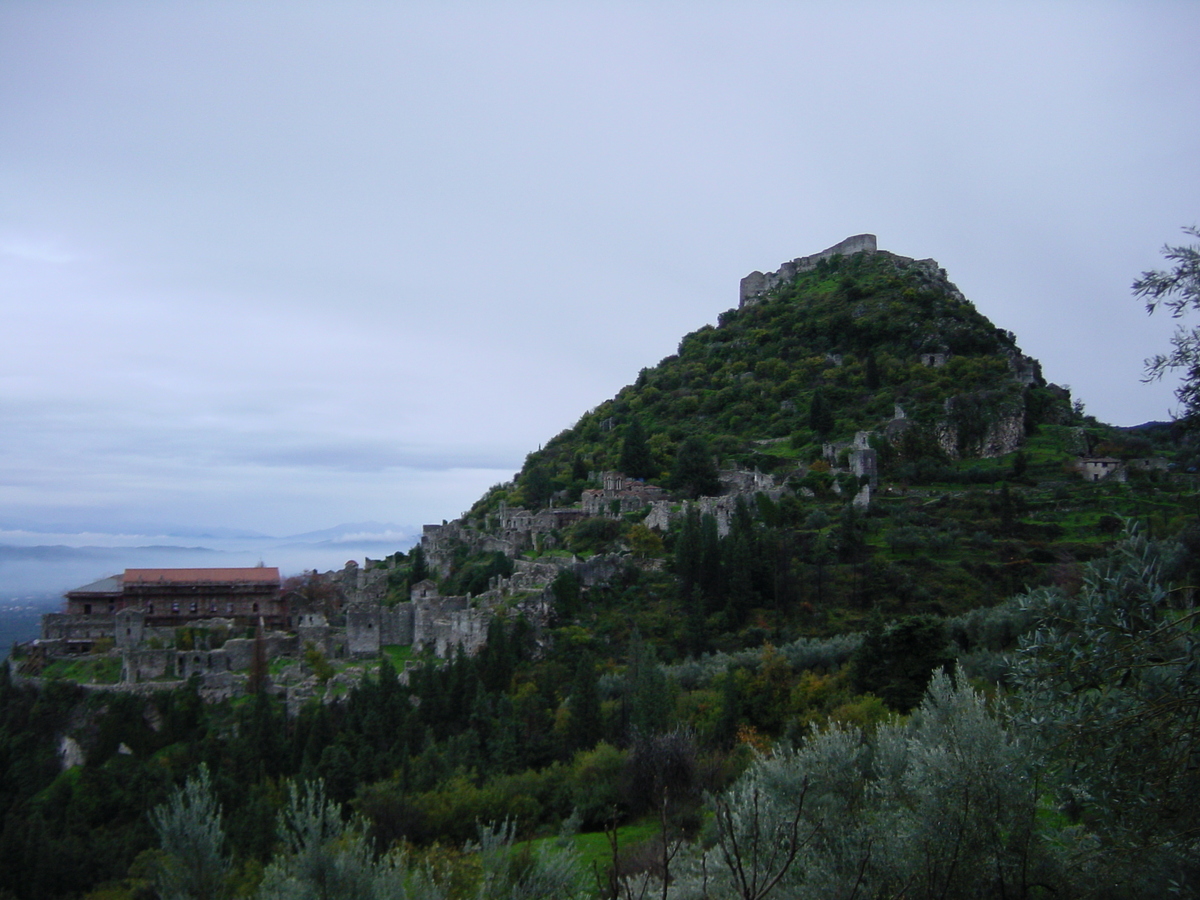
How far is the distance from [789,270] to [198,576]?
66.7 m

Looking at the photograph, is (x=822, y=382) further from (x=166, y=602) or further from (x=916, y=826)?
(x=916, y=826)

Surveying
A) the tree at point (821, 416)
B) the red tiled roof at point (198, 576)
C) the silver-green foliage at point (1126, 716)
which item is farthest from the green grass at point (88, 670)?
the tree at point (821, 416)

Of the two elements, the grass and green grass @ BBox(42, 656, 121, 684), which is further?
green grass @ BBox(42, 656, 121, 684)

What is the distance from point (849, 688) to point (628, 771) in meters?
6.90

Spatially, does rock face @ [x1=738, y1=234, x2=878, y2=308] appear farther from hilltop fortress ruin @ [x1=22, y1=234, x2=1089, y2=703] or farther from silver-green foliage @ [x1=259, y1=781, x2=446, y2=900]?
silver-green foliage @ [x1=259, y1=781, x2=446, y2=900]

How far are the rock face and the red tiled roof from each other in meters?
57.8

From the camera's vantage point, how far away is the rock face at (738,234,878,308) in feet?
273

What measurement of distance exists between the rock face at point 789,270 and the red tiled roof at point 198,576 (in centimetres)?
5776

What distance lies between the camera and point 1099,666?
5.92 m

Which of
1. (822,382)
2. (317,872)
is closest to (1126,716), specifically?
(317,872)

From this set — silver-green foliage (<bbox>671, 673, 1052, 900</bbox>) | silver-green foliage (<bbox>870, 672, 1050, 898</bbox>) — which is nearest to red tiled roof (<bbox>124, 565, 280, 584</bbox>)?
silver-green foliage (<bbox>671, 673, 1052, 900</bbox>)

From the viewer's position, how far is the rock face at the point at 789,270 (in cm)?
8325

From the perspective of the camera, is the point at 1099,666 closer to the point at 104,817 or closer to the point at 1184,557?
the point at 1184,557

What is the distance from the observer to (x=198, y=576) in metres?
40.2
